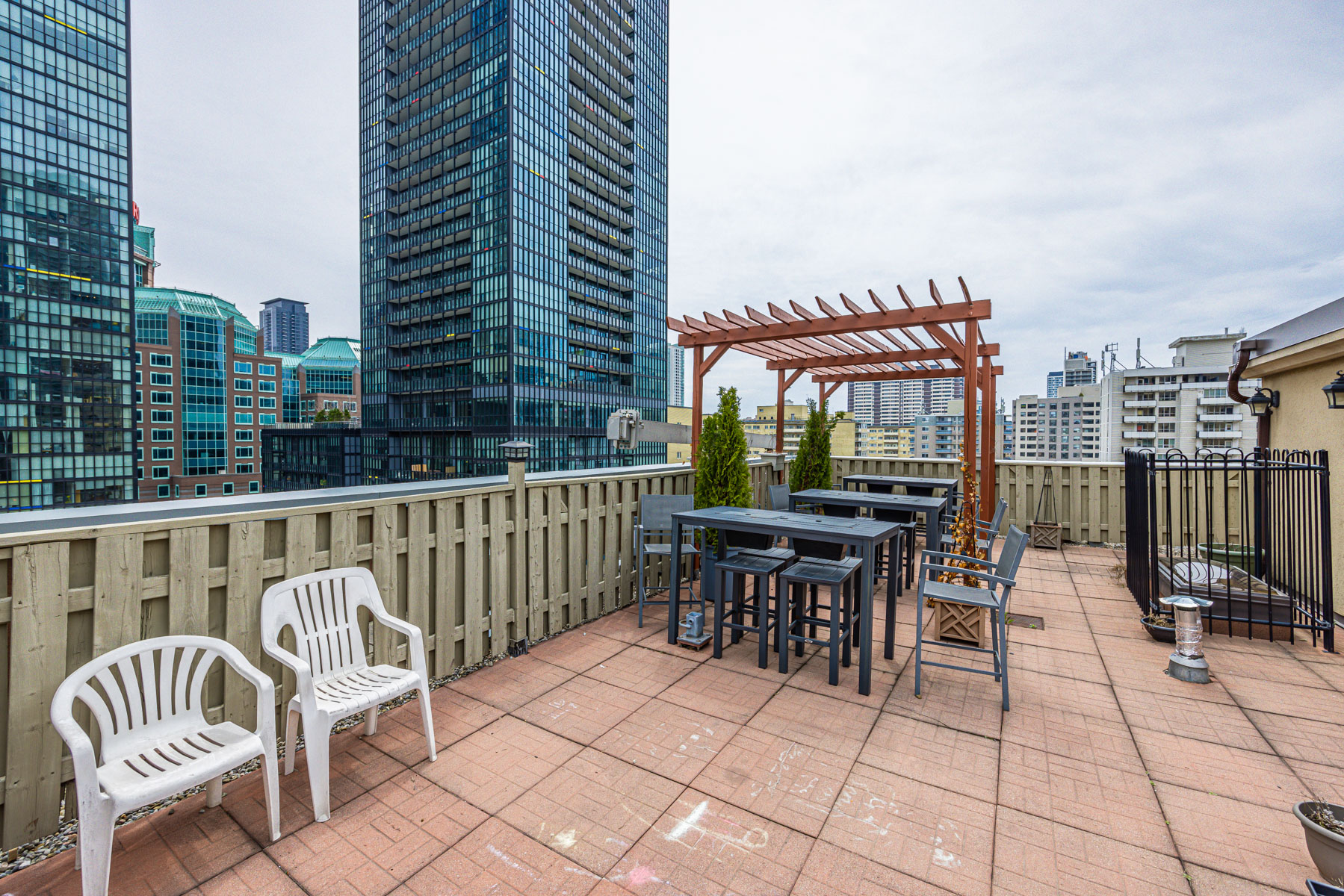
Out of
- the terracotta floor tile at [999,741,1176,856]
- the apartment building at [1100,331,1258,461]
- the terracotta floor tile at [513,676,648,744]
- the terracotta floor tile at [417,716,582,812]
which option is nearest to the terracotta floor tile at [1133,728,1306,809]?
the terracotta floor tile at [999,741,1176,856]

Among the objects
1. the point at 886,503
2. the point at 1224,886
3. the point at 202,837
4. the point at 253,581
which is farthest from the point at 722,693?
the point at 886,503

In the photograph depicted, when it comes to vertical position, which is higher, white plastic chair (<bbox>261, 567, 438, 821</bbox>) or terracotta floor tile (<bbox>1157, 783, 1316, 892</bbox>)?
white plastic chair (<bbox>261, 567, 438, 821</bbox>)

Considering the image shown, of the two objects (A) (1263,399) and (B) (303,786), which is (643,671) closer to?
(B) (303,786)

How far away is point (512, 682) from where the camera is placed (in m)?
3.07

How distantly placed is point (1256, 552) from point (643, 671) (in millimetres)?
5549

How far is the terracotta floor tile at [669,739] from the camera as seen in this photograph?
2268 mm

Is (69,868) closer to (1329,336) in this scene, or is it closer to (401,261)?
(1329,336)

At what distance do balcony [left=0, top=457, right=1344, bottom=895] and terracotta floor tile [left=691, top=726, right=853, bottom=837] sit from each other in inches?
0.5

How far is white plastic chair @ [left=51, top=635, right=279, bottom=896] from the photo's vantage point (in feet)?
4.69

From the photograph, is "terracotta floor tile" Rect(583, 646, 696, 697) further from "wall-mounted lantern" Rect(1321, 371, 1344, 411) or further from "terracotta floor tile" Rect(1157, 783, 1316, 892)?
"wall-mounted lantern" Rect(1321, 371, 1344, 411)

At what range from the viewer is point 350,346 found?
72812 millimetres

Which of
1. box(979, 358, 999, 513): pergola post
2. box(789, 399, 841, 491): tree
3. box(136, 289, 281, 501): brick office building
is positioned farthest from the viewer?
box(136, 289, 281, 501): brick office building

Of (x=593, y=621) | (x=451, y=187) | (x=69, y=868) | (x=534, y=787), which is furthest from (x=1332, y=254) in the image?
(x=451, y=187)

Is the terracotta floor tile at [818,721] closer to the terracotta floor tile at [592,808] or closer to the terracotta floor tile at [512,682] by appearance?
the terracotta floor tile at [592,808]
